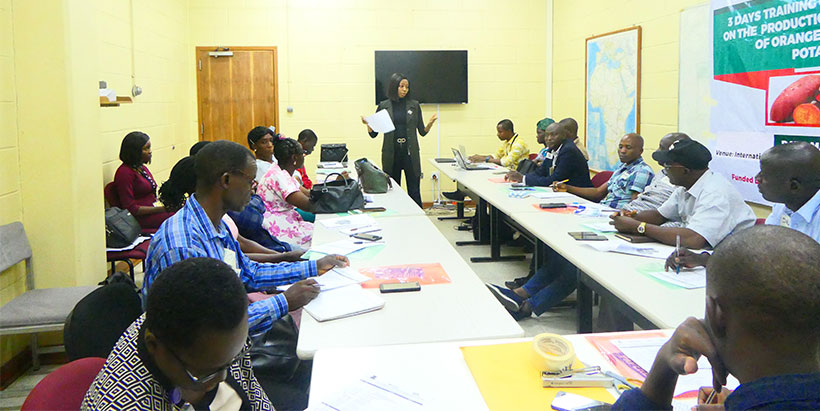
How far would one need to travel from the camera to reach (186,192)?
2807mm

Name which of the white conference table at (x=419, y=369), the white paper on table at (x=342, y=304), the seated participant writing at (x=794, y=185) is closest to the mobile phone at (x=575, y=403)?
the white conference table at (x=419, y=369)

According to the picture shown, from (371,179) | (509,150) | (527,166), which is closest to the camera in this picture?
(371,179)

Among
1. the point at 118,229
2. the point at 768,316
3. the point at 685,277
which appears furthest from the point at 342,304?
the point at 118,229

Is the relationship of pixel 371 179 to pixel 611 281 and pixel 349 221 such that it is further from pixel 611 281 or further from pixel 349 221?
pixel 611 281

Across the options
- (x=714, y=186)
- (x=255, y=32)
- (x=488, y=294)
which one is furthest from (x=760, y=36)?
(x=255, y=32)

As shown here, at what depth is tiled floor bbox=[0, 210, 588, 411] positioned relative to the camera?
302 cm

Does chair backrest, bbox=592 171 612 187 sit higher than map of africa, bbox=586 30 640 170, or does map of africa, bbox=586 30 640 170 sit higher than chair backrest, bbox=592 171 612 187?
map of africa, bbox=586 30 640 170

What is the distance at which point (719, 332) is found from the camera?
1.06 metres

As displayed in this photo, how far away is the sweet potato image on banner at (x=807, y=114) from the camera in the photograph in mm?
A: 3824

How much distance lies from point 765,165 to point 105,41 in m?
4.66

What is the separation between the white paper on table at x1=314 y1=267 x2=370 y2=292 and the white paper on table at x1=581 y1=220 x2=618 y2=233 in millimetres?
1507

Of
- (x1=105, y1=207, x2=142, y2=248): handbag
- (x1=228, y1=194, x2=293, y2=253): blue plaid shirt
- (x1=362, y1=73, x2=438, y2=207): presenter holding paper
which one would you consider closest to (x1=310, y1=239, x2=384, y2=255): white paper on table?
(x1=228, y1=194, x2=293, y2=253): blue plaid shirt

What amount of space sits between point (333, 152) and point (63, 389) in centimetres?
636

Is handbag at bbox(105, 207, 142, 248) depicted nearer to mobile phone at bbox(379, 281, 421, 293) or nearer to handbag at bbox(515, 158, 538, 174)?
mobile phone at bbox(379, 281, 421, 293)
